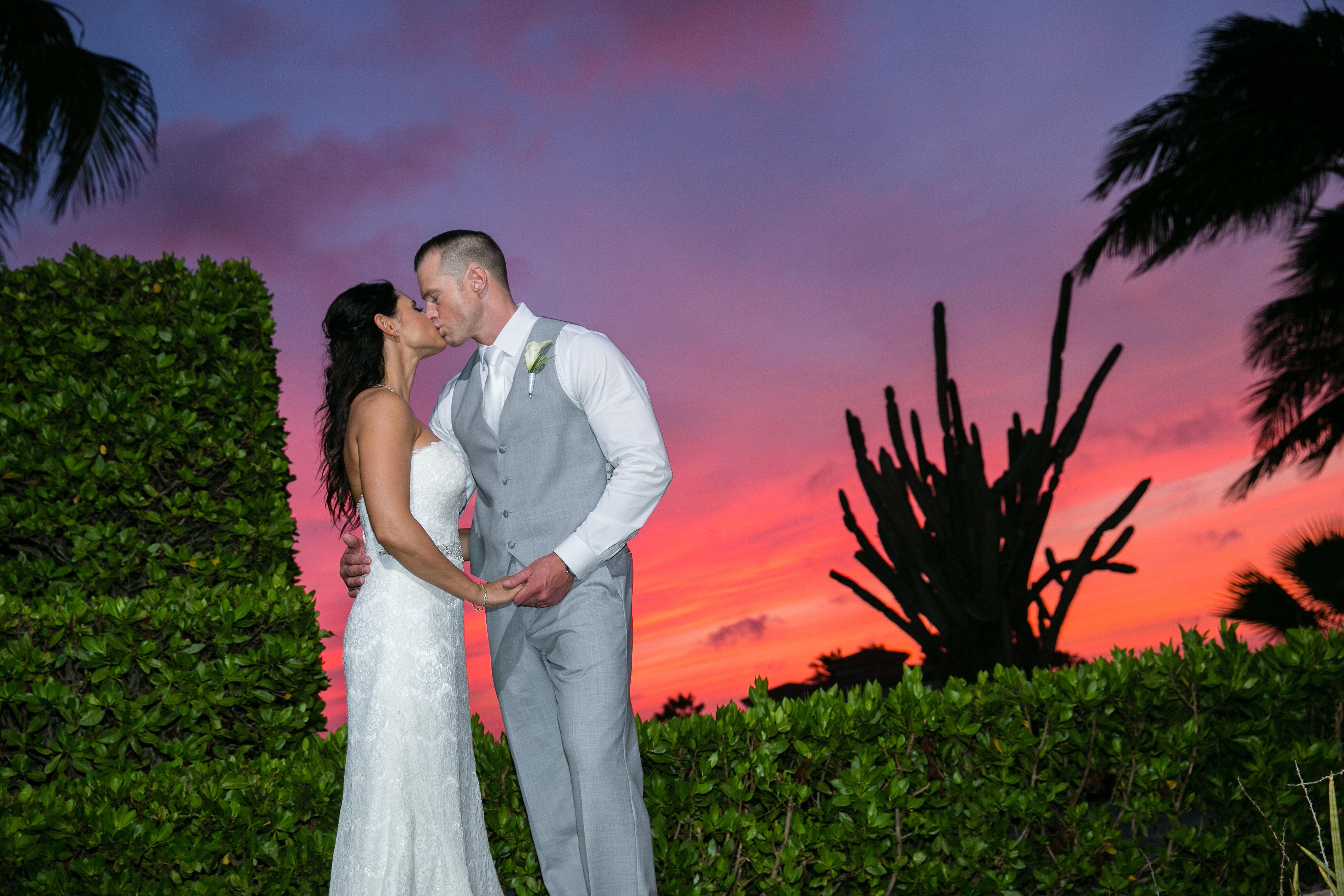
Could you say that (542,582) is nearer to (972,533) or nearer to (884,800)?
(884,800)

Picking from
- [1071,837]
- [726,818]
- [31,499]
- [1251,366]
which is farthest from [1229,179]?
[31,499]

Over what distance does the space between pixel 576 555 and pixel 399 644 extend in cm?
81

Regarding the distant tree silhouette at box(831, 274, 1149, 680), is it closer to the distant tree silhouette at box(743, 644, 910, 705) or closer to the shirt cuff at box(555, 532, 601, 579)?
the distant tree silhouette at box(743, 644, 910, 705)

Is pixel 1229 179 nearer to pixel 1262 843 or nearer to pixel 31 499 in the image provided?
pixel 1262 843

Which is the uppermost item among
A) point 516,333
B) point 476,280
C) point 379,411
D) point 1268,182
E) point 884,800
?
point 1268,182

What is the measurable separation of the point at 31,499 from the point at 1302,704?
7.98m

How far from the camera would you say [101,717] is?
531cm

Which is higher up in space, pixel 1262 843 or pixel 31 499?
pixel 31 499

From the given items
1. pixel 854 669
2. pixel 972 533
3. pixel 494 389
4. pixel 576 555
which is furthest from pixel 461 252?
pixel 854 669

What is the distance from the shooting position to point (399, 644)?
375cm

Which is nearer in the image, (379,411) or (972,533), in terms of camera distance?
(379,411)

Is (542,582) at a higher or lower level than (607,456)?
lower

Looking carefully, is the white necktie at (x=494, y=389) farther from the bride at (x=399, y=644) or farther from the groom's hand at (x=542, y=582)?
the groom's hand at (x=542, y=582)

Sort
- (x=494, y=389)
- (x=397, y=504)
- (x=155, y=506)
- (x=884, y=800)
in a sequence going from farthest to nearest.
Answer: (x=155, y=506) < (x=884, y=800) < (x=494, y=389) < (x=397, y=504)
